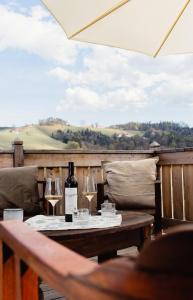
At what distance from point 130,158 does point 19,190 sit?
165 centimetres

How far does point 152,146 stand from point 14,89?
3.42m

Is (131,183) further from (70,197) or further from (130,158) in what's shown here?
(70,197)

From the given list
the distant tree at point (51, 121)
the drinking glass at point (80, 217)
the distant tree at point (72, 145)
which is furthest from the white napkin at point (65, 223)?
the distant tree at point (51, 121)

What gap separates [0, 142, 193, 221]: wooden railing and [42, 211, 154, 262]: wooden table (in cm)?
189

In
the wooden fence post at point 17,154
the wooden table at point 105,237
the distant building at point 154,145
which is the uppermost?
the distant building at point 154,145

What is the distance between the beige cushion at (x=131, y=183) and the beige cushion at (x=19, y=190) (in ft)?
2.93

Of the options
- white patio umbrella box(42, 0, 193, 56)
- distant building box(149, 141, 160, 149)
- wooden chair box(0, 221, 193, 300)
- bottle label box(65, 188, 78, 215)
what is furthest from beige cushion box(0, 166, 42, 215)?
wooden chair box(0, 221, 193, 300)

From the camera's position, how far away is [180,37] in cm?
261

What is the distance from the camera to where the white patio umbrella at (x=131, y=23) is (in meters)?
2.39

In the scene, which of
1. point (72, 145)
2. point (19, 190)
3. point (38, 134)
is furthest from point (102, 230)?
point (38, 134)

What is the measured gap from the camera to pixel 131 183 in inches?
152

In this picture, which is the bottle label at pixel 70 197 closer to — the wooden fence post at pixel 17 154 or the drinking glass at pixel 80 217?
the drinking glass at pixel 80 217

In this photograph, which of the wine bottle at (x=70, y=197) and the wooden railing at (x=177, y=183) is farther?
the wooden railing at (x=177, y=183)

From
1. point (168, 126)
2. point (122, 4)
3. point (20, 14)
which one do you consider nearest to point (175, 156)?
point (168, 126)
